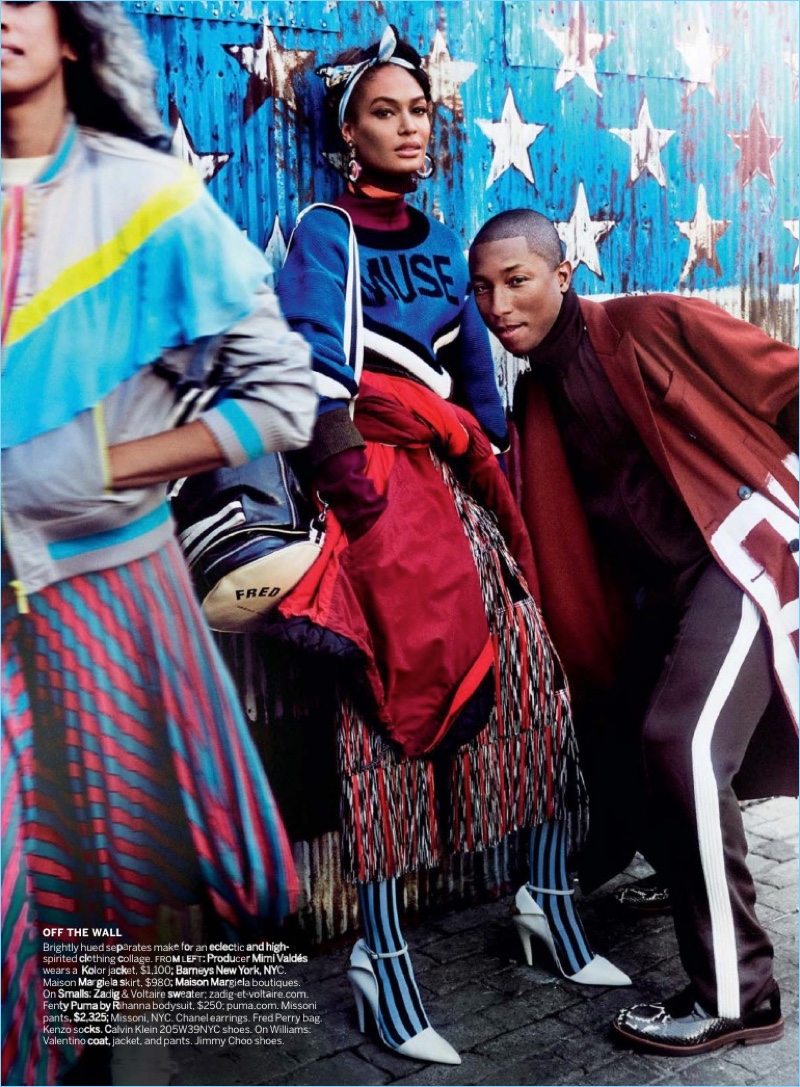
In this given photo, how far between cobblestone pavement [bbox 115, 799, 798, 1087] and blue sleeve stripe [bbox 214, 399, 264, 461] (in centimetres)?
150

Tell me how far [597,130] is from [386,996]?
267 cm

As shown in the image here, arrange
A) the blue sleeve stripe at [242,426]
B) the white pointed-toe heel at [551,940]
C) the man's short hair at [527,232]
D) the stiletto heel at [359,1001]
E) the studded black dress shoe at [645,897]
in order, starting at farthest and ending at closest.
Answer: the studded black dress shoe at [645,897]
the white pointed-toe heel at [551,940]
the man's short hair at [527,232]
the stiletto heel at [359,1001]
the blue sleeve stripe at [242,426]

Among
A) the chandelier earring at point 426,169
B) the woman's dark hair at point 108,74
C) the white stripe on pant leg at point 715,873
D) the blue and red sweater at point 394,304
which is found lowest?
the white stripe on pant leg at point 715,873

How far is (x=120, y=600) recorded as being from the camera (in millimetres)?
2654

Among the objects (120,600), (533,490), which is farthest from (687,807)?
(120,600)

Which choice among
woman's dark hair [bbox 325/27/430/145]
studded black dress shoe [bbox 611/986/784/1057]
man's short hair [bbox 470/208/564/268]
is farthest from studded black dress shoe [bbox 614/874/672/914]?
woman's dark hair [bbox 325/27/430/145]

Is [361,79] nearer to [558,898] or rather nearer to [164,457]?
[164,457]

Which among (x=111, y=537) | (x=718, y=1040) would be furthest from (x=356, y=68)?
(x=718, y=1040)

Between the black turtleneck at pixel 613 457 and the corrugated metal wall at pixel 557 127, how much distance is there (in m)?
0.30

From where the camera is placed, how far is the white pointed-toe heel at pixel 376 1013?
3070 mm

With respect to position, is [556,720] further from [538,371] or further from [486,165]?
[486,165]

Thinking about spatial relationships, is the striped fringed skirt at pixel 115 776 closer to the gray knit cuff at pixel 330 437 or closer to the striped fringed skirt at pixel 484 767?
the striped fringed skirt at pixel 484 767

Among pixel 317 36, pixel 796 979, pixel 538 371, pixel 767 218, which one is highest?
pixel 317 36

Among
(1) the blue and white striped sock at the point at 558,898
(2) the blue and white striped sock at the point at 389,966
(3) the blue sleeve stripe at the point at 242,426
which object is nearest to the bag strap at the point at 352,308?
(3) the blue sleeve stripe at the point at 242,426
